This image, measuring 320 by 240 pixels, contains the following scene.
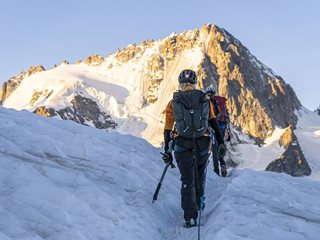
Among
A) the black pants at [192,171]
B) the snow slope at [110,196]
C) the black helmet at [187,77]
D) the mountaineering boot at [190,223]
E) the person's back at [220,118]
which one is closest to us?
the snow slope at [110,196]

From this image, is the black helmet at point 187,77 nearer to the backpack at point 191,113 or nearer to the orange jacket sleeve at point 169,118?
the backpack at point 191,113

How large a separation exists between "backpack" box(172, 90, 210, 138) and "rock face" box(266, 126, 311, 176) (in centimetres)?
16989

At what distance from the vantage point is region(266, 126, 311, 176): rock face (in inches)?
6973

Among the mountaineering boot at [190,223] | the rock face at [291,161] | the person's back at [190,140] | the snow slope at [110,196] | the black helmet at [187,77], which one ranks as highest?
the black helmet at [187,77]

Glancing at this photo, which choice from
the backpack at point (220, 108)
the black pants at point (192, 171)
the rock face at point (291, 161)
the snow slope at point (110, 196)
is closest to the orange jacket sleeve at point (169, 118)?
the black pants at point (192, 171)

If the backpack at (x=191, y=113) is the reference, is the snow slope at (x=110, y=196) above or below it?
below

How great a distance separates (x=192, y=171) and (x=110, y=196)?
1631 mm

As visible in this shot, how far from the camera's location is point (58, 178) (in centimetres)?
900

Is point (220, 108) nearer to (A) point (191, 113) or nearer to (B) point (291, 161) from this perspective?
(A) point (191, 113)

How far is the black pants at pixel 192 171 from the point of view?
8.80 meters

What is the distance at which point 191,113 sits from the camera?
8820 millimetres

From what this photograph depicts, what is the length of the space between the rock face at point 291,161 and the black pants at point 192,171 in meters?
169

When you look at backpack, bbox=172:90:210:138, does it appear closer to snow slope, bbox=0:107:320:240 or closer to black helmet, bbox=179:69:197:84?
black helmet, bbox=179:69:197:84

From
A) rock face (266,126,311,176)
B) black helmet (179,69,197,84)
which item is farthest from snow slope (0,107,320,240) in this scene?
rock face (266,126,311,176)
